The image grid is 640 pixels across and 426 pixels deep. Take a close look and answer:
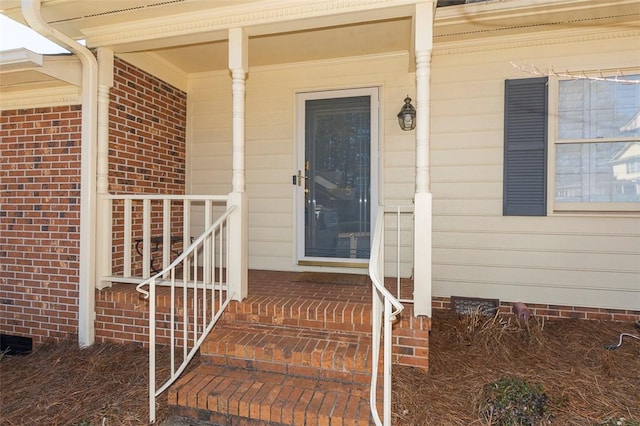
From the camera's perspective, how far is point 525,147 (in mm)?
3258

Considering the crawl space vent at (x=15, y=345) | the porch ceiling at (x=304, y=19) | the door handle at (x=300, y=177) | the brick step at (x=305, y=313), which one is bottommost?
the crawl space vent at (x=15, y=345)

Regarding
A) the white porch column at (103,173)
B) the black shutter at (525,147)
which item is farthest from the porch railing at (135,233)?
the black shutter at (525,147)

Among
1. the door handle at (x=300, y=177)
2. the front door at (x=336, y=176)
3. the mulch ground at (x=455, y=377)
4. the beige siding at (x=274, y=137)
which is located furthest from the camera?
the door handle at (x=300, y=177)

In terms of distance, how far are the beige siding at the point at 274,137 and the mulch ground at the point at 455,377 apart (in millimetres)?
1535

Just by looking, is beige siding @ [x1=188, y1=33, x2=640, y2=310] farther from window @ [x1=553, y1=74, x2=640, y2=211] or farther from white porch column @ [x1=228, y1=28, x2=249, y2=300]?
white porch column @ [x1=228, y1=28, x2=249, y2=300]

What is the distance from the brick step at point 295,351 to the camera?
2.21 meters

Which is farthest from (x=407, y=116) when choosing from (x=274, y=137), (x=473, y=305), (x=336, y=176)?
(x=473, y=305)

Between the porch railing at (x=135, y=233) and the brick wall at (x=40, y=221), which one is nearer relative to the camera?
the porch railing at (x=135, y=233)

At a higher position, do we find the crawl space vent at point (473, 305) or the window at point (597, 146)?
the window at point (597, 146)

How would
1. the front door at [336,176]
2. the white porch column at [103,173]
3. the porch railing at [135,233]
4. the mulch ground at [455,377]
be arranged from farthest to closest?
the front door at [336,176], the white porch column at [103,173], the porch railing at [135,233], the mulch ground at [455,377]

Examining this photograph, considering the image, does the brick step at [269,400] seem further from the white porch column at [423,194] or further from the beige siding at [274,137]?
the beige siding at [274,137]

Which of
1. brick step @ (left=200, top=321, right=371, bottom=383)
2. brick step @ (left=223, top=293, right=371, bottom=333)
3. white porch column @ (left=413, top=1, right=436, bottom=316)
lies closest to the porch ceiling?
white porch column @ (left=413, top=1, right=436, bottom=316)

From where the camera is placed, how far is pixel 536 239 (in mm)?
3303

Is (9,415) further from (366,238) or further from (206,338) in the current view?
(366,238)
